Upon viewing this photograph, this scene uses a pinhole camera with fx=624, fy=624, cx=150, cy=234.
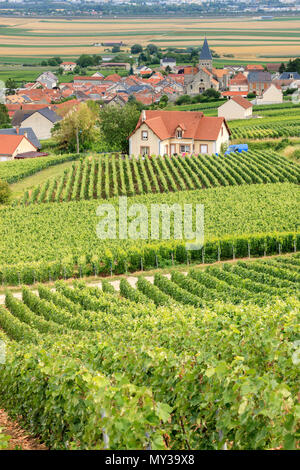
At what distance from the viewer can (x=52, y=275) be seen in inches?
1229

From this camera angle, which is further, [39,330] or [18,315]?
[18,315]

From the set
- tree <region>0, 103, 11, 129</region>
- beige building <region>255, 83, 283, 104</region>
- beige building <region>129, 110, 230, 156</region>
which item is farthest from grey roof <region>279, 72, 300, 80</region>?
beige building <region>129, 110, 230, 156</region>

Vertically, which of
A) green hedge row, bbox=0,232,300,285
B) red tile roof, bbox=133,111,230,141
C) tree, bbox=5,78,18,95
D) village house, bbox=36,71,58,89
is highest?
village house, bbox=36,71,58,89

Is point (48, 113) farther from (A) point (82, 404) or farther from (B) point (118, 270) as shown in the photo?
(A) point (82, 404)

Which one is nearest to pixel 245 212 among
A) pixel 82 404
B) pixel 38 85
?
pixel 82 404

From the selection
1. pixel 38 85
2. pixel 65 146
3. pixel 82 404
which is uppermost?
pixel 38 85

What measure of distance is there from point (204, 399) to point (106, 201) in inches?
1416

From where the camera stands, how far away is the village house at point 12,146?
70.1 m

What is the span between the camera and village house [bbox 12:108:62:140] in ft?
323

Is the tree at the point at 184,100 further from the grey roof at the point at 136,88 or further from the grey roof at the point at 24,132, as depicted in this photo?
the grey roof at the point at 24,132

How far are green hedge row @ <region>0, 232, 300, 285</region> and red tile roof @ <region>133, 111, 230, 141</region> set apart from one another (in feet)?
95.7

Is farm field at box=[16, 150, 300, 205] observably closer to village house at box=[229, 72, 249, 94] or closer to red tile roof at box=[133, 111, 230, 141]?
red tile roof at box=[133, 111, 230, 141]

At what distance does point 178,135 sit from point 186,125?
4.40 feet
